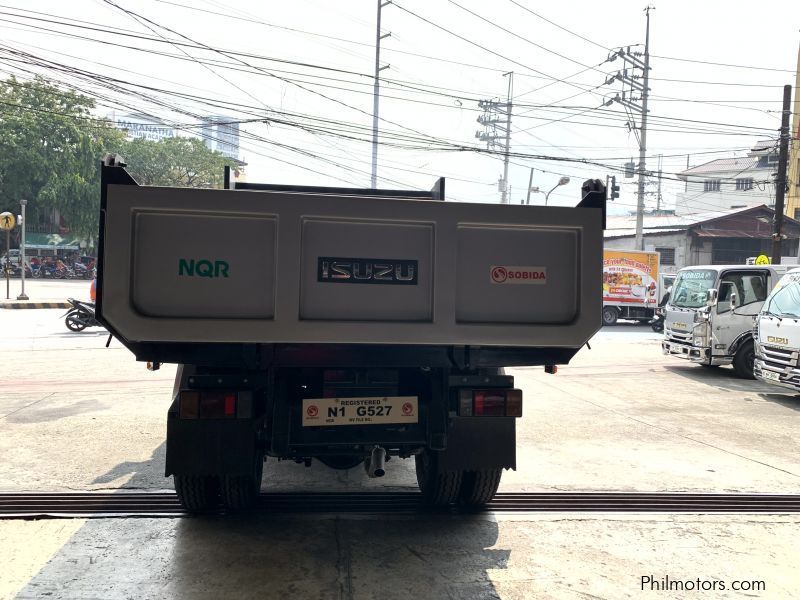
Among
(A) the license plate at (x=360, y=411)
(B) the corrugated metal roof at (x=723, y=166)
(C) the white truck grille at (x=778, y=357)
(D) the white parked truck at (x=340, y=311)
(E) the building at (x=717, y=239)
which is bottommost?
(C) the white truck grille at (x=778, y=357)

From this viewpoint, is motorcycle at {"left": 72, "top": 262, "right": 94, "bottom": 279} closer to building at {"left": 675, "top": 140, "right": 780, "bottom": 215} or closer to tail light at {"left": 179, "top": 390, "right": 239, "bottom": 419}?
tail light at {"left": 179, "top": 390, "right": 239, "bottom": 419}

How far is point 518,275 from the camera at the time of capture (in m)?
3.47

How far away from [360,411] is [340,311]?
2.12 feet

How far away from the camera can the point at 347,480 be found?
5266 mm

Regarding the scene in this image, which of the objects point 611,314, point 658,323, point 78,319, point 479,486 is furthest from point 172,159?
point 479,486

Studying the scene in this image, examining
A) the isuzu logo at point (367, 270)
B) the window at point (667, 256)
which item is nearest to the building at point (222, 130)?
the isuzu logo at point (367, 270)

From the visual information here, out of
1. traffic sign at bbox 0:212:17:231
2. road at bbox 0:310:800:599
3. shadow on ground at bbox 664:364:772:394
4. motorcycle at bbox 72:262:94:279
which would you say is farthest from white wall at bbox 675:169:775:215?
road at bbox 0:310:800:599

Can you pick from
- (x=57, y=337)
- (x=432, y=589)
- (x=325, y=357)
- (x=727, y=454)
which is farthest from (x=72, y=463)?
(x=57, y=337)

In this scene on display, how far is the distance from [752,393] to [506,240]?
330 inches

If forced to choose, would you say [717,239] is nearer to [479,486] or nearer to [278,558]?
[479,486]

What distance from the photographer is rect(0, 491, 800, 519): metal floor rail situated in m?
4.36

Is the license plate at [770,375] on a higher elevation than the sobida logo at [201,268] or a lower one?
lower

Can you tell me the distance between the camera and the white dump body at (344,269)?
3176mm

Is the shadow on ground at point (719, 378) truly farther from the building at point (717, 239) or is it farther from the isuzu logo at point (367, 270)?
the building at point (717, 239)
